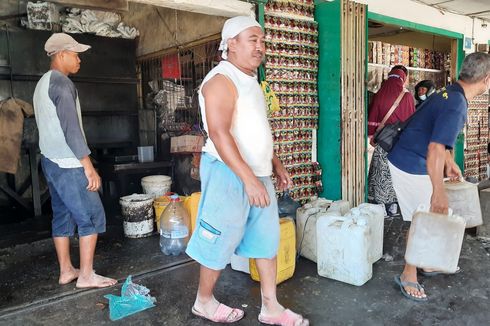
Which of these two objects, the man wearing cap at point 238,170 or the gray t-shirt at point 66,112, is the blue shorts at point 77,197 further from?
the man wearing cap at point 238,170

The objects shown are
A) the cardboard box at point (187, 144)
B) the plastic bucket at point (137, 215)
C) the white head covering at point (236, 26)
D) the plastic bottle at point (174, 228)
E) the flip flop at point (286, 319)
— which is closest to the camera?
the white head covering at point (236, 26)

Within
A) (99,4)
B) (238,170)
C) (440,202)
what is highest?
(99,4)

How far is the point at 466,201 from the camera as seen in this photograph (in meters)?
3.83

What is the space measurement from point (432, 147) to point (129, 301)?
2161mm

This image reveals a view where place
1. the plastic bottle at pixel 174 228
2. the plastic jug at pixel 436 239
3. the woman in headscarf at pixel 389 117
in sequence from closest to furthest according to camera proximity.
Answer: the plastic jug at pixel 436 239, the plastic bottle at pixel 174 228, the woman in headscarf at pixel 389 117

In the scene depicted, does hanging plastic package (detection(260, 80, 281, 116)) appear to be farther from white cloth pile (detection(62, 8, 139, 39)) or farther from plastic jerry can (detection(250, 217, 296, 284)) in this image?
white cloth pile (detection(62, 8, 139, 39))

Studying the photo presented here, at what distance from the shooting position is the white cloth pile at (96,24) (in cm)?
582

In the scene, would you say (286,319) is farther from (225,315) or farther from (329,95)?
(329,95)

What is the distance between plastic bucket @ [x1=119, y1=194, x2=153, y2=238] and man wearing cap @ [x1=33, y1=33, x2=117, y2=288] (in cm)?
111

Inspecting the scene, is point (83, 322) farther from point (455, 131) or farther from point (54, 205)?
point (455, 131)

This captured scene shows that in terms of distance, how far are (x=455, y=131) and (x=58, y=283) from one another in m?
2.95

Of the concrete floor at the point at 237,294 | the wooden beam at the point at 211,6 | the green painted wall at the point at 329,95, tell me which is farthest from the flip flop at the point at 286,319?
the wooden beam at the point at 211,6

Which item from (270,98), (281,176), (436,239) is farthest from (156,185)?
(436,239)

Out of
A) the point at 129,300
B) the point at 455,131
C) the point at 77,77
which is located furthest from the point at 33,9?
the point at 455,131
